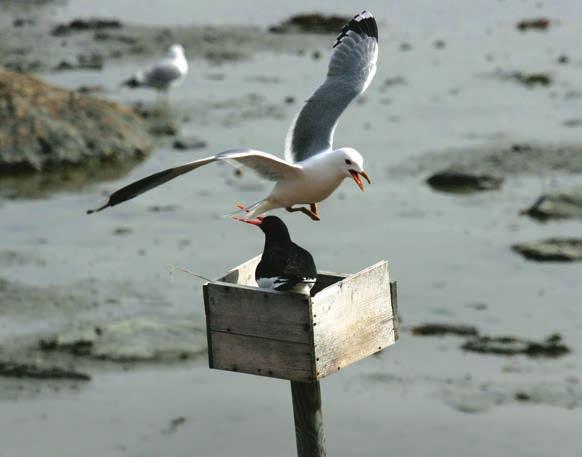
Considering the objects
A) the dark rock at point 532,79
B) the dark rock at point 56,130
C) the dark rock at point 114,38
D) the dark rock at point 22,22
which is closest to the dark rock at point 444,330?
the dark rock at point 56,130

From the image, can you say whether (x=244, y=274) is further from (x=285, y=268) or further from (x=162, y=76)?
(x=162, y=76)

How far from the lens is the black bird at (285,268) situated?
6168 mm

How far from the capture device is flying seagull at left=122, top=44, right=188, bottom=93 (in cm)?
1834

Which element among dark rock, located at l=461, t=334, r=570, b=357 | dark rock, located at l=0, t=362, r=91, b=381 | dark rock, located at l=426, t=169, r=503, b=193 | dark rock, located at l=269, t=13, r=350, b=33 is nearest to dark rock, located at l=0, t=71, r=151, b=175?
dark rock, located at l=426, t=169, r=503, b=193

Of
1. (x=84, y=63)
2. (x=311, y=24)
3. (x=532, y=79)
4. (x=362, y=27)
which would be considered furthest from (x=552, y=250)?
(x=311, y=24)

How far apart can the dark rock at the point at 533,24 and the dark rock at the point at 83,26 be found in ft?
20.0

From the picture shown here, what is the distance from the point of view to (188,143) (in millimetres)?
16297

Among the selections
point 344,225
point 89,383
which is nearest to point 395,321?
point 89,383

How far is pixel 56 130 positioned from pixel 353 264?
15.6ft

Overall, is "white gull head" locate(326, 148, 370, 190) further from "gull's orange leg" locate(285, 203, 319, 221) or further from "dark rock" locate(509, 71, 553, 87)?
"dark rock" locate(509, 71, 553, 87)

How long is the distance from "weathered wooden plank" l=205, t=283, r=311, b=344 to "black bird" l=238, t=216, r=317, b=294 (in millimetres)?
46

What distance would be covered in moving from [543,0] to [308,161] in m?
18.7

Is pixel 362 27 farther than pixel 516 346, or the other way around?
pixel 516 346

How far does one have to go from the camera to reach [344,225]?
13719 mm
